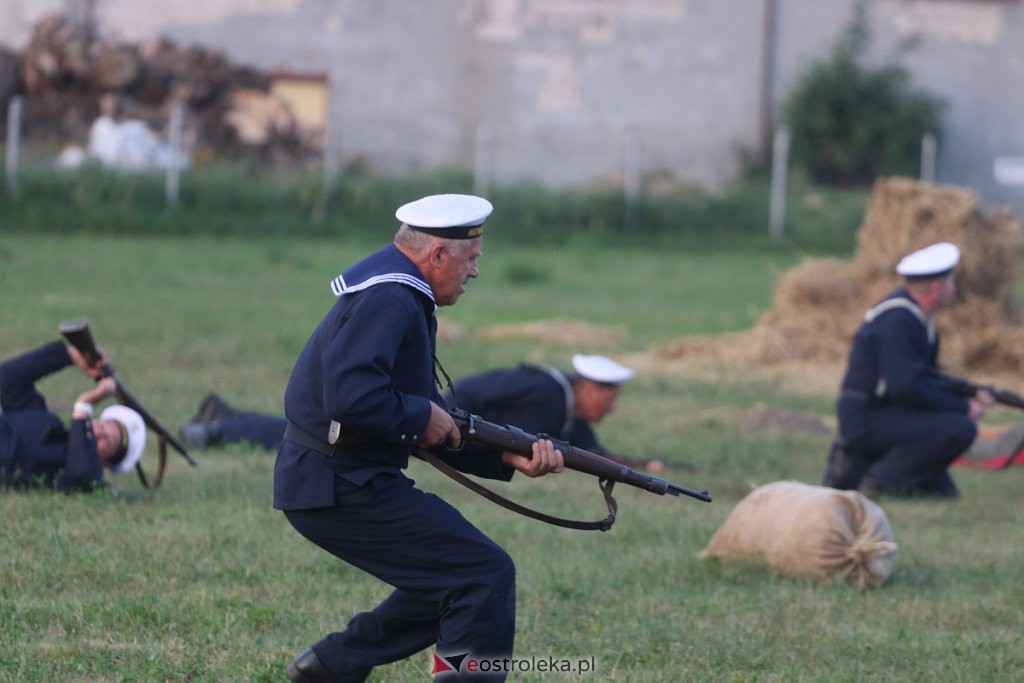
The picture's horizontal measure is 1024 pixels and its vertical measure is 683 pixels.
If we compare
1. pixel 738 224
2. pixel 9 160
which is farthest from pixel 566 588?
pixel 738 224

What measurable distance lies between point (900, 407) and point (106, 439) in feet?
18.5

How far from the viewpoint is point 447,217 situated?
5.16 metres

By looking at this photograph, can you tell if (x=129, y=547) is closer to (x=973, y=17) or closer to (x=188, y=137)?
(x=188, y=137)

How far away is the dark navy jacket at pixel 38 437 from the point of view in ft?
28.1

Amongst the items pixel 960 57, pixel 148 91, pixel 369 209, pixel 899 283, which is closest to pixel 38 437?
pixel 899 283

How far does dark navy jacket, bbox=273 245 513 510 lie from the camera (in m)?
4.79

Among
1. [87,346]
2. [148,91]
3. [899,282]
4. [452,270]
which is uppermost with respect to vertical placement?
[452,270]

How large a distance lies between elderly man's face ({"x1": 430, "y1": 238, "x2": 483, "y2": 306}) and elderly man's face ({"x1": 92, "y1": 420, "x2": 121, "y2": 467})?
4.34 meters

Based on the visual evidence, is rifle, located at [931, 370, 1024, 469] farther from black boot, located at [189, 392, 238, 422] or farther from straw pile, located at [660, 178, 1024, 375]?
black boot, located at [189, 392, 238, 422]

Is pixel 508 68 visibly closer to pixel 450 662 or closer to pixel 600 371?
pixel 600 371

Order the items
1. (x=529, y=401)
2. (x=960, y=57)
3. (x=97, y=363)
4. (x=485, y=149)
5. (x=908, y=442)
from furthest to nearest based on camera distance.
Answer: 1. (x=960, y=57)
2. (x=485, y=149)
3. (x=908, y=442)
4. (x=529, y=401)
5. (x=97, y=363)

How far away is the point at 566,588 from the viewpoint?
24.7 feet

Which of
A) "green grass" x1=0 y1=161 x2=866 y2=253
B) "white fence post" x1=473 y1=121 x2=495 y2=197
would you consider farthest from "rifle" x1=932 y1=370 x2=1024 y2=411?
"white fence post" x1=473 y1=121 x2=495 y2=197

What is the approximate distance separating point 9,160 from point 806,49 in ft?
69.1
